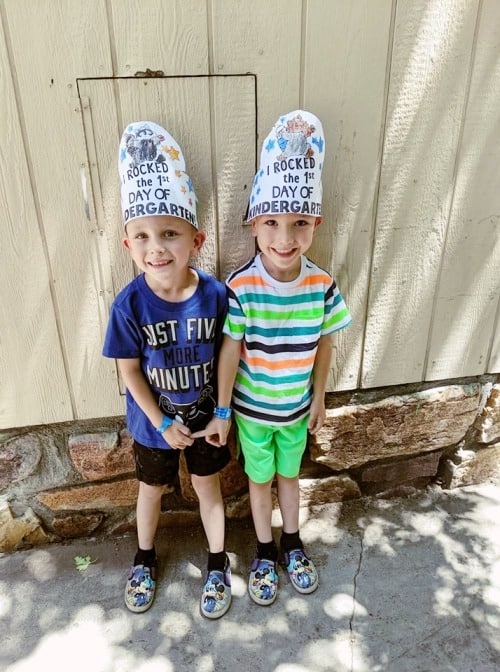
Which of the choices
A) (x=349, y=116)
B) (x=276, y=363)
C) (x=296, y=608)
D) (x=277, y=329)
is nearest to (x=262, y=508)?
(x=296, y=608)

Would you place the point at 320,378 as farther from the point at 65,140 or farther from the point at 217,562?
the point at 65,140

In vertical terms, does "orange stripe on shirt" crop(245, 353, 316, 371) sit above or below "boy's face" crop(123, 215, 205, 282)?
below

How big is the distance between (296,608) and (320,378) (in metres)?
0.80

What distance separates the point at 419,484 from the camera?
244 centimetres

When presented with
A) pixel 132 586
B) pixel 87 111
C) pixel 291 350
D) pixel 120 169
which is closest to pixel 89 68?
pixel 87 111

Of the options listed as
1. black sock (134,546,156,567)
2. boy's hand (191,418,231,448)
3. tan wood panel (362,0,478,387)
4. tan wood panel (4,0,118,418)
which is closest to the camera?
tan wood panel (4,0,118,418)

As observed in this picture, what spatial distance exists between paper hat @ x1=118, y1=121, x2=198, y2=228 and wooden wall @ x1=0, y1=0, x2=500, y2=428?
124 millimetres

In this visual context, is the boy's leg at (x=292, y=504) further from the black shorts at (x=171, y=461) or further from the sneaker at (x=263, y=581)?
the black shorts at (x=171, y=461)

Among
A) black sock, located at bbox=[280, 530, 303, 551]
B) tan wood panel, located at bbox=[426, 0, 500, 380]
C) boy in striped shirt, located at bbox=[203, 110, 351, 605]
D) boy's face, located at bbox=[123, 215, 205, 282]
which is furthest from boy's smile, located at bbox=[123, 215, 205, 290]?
black sock, located at bbox=[280, 530, 303, 551]

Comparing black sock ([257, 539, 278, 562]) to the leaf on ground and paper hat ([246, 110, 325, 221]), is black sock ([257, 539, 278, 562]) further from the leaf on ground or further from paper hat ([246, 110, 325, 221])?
paper hat ([246, 110, 325, 221])

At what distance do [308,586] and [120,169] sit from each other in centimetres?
153

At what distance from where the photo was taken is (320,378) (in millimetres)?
1874

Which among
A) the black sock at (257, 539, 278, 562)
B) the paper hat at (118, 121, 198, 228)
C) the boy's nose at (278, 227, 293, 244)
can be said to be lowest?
the black sock at (257, 539, 278, 562)

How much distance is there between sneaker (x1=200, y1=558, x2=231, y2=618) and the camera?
1873mm
